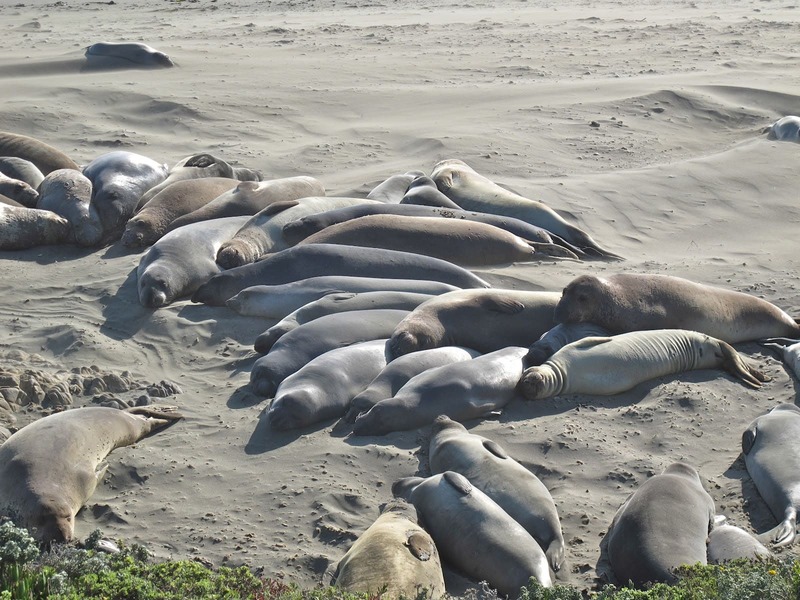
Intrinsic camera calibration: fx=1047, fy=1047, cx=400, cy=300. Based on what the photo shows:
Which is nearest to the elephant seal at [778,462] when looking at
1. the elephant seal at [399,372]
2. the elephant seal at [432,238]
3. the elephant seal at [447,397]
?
the elephant seal at [447,397]

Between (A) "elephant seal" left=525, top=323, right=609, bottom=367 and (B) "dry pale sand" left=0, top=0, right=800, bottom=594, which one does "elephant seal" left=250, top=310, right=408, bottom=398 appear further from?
(A) "elephant seal" left=525, top=323, right=609, bottom=367

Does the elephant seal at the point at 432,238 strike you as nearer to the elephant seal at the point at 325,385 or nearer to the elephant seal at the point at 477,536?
the elephant seal at the point at 325,385

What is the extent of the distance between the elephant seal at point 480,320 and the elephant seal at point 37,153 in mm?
4457

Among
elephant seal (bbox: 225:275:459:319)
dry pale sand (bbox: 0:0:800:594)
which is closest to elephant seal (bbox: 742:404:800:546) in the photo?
dry pale sand (bbox: 0:0:800:594)

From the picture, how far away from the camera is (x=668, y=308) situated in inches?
251

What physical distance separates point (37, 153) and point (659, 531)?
23.2 feet

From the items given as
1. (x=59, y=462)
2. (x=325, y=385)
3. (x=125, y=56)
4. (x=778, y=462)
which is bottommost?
(x=778, y=462)

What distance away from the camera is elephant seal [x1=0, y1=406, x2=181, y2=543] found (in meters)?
4.12

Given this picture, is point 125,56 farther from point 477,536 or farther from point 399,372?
point 477,536

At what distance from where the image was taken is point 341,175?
372 inches

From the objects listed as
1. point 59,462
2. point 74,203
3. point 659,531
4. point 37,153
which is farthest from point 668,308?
point 37,153

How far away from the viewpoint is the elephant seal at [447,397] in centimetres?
511

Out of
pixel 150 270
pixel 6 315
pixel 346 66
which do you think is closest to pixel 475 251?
pixel 150 270

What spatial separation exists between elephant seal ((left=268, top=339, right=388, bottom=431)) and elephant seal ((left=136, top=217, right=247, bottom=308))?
5.26ft
